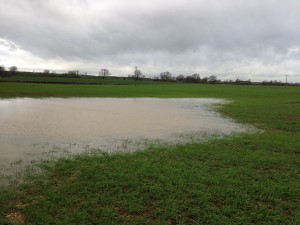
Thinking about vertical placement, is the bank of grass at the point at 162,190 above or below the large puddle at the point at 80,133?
below

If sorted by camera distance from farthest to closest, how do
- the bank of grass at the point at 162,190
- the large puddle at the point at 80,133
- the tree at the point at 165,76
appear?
1. the tree at the point at 165,76
2. the large puddle at the point at 80,133
3. the bank of grass at the point at 162,190

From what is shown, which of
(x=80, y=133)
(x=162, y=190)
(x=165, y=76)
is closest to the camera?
(x=162, y=190)

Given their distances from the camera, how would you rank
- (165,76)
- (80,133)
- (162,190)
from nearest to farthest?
(162,190) < (80,133) < (165,76)

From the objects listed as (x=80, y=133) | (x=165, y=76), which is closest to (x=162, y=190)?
(x=80, y=133)

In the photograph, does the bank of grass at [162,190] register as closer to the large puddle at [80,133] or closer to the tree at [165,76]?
the large puddle at [80,133]

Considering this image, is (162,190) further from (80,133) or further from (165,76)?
(165,76)

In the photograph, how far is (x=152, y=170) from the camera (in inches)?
348

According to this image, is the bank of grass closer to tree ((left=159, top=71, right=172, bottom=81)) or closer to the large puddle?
the large puddle

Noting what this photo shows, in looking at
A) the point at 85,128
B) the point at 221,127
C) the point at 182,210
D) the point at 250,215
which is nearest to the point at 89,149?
the point at 85,128

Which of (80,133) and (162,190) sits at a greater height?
(80,133)

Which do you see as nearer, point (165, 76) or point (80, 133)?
point (80, 133)

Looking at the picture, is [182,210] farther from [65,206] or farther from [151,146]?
[151,146]

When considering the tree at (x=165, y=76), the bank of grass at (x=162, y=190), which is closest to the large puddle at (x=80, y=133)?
the bank of grass at (x=162, y=190)

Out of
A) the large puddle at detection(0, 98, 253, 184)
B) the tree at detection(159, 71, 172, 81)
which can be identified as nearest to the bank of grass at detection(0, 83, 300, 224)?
the large puddle at detection(0, 98, 253, 184)
